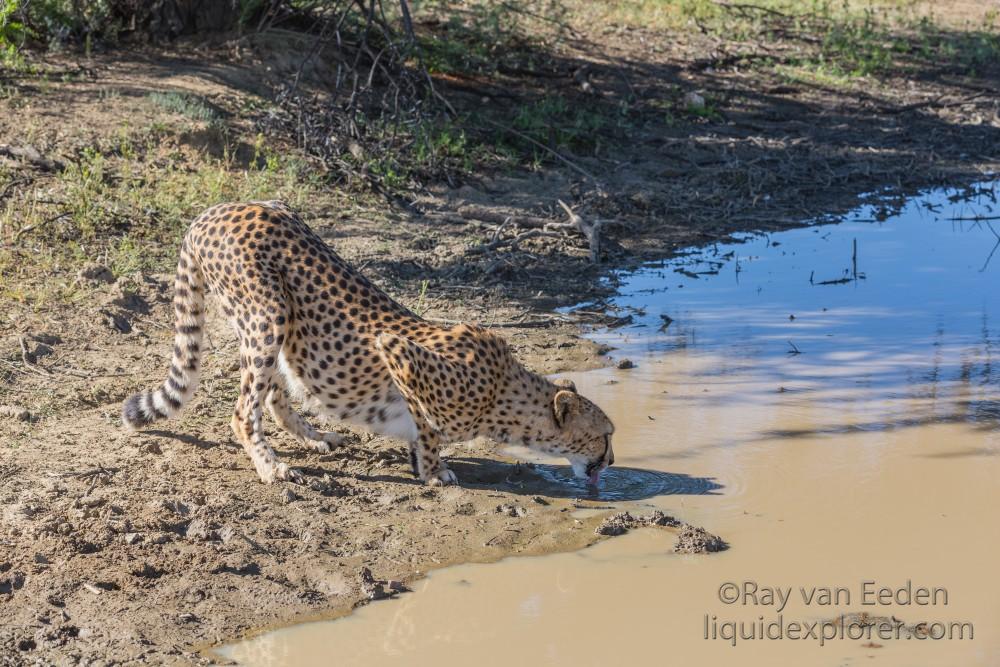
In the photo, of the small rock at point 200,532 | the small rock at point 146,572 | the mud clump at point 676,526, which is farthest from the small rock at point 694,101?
the small rock at point 146,572

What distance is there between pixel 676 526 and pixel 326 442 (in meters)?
1.67

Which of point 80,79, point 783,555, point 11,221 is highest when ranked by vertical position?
point 80,79

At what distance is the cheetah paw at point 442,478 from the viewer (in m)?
5.50

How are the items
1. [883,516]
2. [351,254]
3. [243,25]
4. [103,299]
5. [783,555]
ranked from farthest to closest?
[243,25] < [351,254] < [103,299] < [883,516] < [783,555]

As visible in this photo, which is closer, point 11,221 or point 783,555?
point 783,555

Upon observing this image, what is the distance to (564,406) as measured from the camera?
5555 mm

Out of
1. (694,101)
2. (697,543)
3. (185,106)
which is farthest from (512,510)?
(694,101)

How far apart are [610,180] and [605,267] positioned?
1785 mm

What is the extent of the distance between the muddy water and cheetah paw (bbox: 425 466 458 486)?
1.50ft

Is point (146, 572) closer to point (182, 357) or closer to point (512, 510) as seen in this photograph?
point (182, 357)

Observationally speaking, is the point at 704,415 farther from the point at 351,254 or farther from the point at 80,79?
the point at 80,79

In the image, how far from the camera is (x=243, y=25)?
11.3m

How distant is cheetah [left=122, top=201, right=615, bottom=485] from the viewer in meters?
5.36

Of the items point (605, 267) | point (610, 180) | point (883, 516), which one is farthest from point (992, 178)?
point (883, 516)
